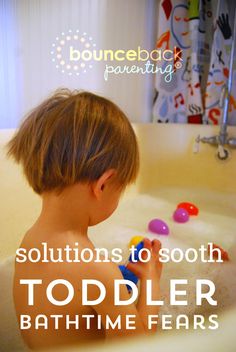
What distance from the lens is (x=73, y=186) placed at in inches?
16.8

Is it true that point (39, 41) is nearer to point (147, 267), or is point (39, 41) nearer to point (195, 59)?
point (195, 59)

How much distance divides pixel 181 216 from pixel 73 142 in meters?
0.94

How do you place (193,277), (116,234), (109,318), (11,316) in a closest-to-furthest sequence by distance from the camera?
1. (109,318)
2. (11,316)
3. (193,277)
4. (116,234)

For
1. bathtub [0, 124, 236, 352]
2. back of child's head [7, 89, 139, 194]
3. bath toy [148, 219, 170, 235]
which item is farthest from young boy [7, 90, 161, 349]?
bath toy [148, 219, 170, 235]

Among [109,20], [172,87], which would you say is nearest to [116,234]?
[172,87]

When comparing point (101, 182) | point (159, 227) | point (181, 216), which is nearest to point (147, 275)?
point (101, 182)

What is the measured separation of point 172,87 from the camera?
149cm

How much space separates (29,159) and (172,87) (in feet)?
3.97

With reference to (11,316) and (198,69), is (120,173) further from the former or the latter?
(198,69)

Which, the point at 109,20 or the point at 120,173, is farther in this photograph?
the point at 109,20

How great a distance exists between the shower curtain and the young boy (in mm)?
1083

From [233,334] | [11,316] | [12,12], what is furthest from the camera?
[12,12]

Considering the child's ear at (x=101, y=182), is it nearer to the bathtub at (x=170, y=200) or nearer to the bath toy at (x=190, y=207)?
the bathtub at (x=170, y=200)

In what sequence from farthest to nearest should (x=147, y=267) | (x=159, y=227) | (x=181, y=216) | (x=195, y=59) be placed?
1. (x=195, y=59)
2. (x=181, y=216)
3. (x=159, y=227)
4. (x=147, y=267)
